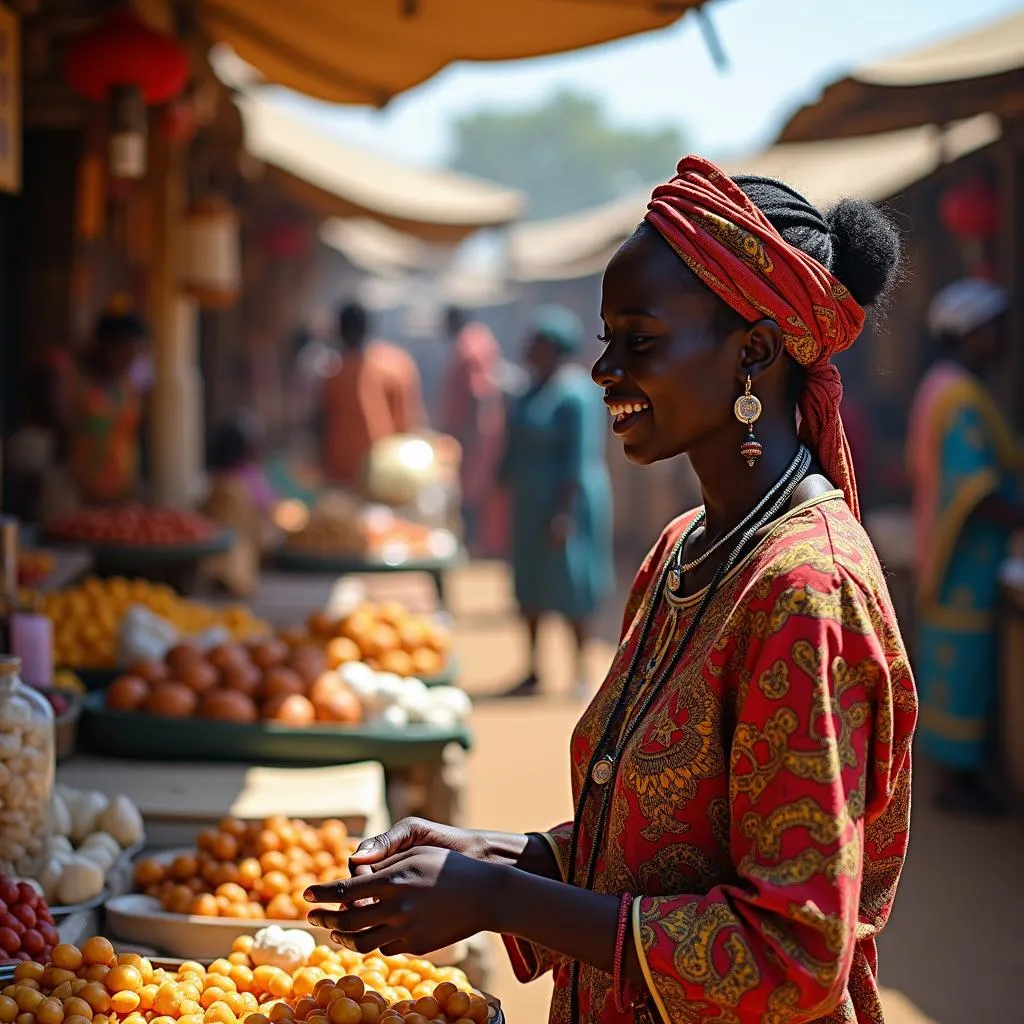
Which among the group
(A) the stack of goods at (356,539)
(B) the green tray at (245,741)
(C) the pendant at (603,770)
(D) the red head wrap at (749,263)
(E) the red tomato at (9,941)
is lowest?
(E) the red tomato at (9,941)

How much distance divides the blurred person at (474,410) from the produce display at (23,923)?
10427 mm

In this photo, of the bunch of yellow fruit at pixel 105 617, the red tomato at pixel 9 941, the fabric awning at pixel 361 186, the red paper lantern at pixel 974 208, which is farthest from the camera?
the fabric awning at pixel 361 186

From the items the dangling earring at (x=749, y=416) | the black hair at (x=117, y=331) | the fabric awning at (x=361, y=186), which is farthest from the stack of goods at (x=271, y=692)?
the fabric awning at (x=361, y=186)

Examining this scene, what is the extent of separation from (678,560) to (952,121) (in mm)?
5759

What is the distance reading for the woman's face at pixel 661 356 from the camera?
1584 millimetres

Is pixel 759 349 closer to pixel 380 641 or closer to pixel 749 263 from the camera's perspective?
pixel 749 263

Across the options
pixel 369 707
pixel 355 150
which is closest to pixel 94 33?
pixel 369 707

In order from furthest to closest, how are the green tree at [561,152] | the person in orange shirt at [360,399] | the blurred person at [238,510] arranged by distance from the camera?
the green tree at [561,152]
the person in orange shirt at [360,399]
the blurred person at [238,510]

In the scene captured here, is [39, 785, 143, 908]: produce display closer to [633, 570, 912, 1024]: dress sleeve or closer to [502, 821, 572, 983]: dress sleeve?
[502, 821, 572, 983]: dress sleeve

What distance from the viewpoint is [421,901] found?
1494mm

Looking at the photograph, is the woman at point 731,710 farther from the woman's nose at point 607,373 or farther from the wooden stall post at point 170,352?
the wooden stall post at point 170,352

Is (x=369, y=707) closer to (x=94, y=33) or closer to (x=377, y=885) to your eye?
(x=377, y=885)

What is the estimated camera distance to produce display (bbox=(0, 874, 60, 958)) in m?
2.13

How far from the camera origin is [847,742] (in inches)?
54.7
